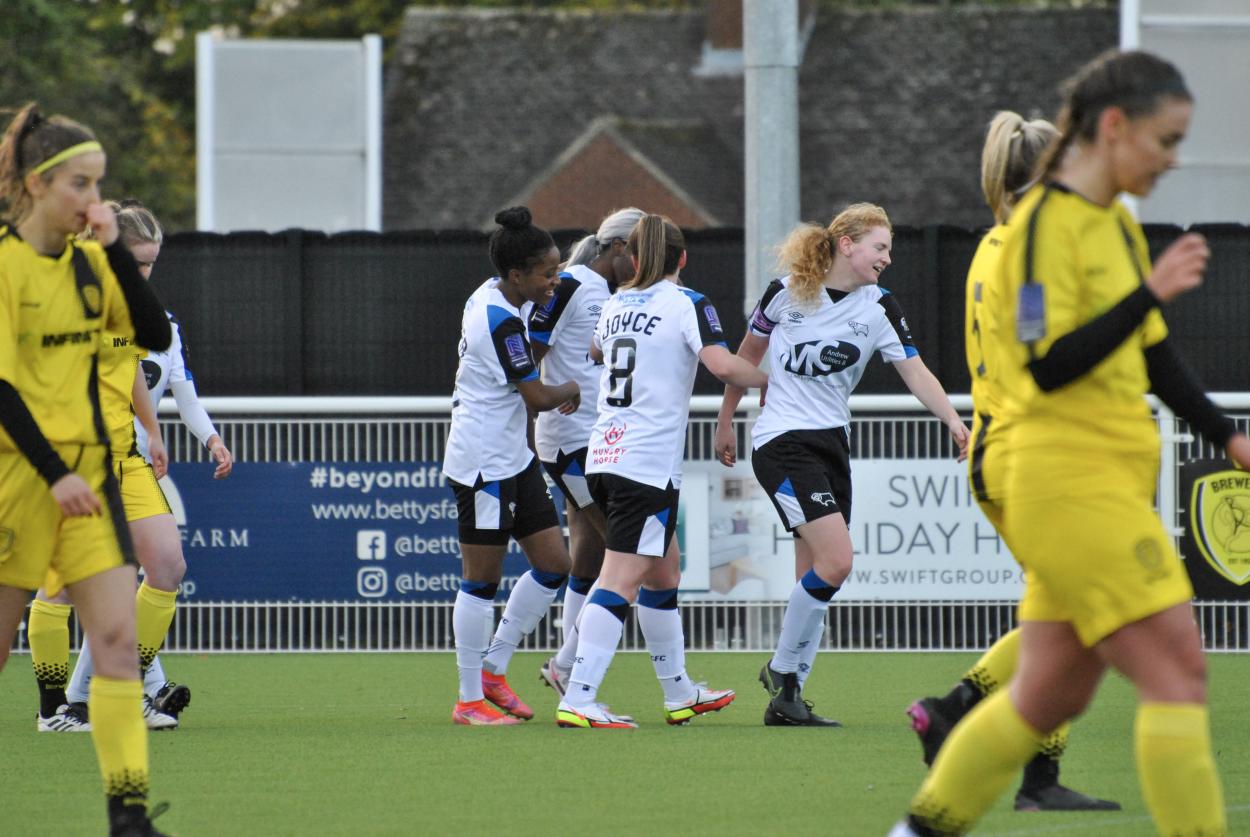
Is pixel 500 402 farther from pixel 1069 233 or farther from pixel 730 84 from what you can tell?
pixel 730 84

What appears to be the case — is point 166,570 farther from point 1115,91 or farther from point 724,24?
point 724,24

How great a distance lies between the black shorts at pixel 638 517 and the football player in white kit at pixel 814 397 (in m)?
0.55

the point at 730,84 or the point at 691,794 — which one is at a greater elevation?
the point at 730,84

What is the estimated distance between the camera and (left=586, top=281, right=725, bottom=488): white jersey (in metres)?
7.67

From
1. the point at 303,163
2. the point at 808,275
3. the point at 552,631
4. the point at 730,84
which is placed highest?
the point at 730,84

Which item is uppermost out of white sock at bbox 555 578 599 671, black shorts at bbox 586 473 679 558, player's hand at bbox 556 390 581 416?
player's hand at bbox 556 390 581 416

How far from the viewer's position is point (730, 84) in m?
37.2

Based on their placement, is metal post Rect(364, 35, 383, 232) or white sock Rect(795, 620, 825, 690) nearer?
white sock Rect(795, 620, 825, 690)

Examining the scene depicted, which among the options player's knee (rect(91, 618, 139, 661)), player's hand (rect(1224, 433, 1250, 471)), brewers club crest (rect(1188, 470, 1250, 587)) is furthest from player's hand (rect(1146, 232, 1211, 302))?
brewers club crest (rect(1188, 470, 1250, 587))

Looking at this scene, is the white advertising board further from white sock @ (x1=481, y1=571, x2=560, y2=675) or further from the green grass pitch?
white sock @ (x1=481, y1=571, x2=560, y2=675)

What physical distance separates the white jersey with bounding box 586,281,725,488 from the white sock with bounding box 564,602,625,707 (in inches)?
21.4

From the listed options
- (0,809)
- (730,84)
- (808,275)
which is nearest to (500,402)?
(808,275)

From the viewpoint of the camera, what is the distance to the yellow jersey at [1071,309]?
4020 mm

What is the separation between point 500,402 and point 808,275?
1.35m
